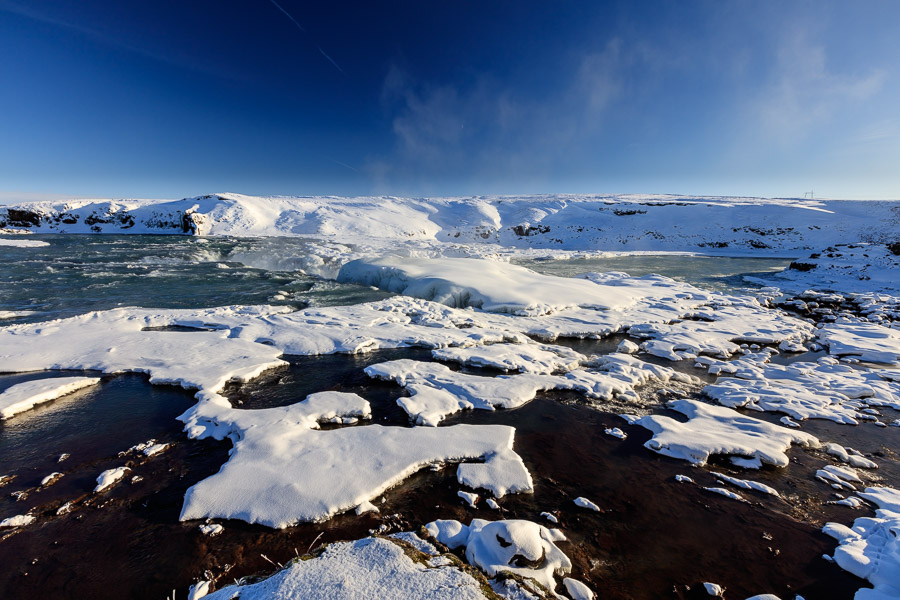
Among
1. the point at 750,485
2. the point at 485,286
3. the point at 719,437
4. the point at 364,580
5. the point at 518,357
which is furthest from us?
the point at 485,286

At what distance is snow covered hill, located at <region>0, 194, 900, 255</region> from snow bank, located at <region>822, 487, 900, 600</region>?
33691 mm

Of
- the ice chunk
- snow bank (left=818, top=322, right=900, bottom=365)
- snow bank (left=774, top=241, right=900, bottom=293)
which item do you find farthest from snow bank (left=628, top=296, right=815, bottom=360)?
the ice chunk

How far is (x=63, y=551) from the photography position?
314 centimetres

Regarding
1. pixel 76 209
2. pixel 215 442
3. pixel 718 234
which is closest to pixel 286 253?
pixel 215 442

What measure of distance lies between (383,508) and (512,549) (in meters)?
1.40

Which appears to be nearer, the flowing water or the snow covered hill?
the flowing water

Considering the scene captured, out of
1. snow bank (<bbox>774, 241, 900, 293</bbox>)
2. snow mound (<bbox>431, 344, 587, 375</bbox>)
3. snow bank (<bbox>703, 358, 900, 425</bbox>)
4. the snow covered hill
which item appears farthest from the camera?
the snow covered hill

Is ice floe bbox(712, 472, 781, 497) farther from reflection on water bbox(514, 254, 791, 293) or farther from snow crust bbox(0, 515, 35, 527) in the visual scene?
reflection on water bbox(514, 254, 791, 293)

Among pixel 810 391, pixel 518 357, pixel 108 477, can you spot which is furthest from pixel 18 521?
pixel 810 391

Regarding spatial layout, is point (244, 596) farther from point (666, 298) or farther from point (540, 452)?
point (666, 298)

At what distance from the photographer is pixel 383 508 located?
11.9 ft

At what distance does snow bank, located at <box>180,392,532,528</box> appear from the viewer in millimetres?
3580

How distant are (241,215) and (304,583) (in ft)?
169

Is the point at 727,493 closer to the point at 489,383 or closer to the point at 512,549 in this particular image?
the point at 512,549
